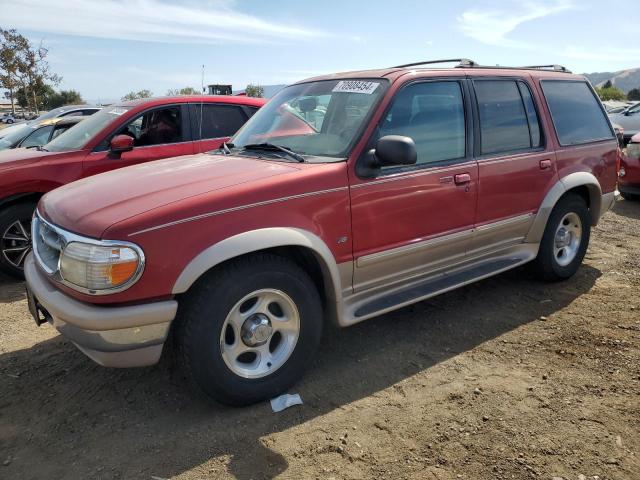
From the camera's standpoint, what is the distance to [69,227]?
271cm

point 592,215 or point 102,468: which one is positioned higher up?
point 592,215

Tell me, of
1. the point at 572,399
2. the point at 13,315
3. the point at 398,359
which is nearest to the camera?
the point at 572,399

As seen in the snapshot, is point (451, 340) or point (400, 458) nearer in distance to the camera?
point (400, 458)

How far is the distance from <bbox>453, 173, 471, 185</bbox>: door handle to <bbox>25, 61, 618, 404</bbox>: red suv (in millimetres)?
30

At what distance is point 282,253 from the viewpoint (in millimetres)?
3068

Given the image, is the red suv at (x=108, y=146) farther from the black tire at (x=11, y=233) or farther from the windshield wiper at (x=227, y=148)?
the windshield wiper at (x=227, y=148)

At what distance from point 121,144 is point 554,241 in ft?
14.0

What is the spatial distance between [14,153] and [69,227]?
11.5 feet

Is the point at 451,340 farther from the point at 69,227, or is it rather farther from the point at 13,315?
the point at 13,315

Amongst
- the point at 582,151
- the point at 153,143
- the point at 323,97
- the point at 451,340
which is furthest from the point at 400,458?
the point at 153,143

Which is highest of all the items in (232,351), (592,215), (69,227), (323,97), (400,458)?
(323,97)

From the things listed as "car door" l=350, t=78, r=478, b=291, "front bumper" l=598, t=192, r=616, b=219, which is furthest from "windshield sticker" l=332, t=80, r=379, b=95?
"front bumper" l=598, t=192, r=616, b=219

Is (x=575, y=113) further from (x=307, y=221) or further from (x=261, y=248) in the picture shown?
(x=261, y=248)

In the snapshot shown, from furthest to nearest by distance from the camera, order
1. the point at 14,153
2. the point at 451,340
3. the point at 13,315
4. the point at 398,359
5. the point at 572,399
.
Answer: the point at 14,153
the point at 13,315
the point at 451,340
the point at 398,359
the point at 572,399
